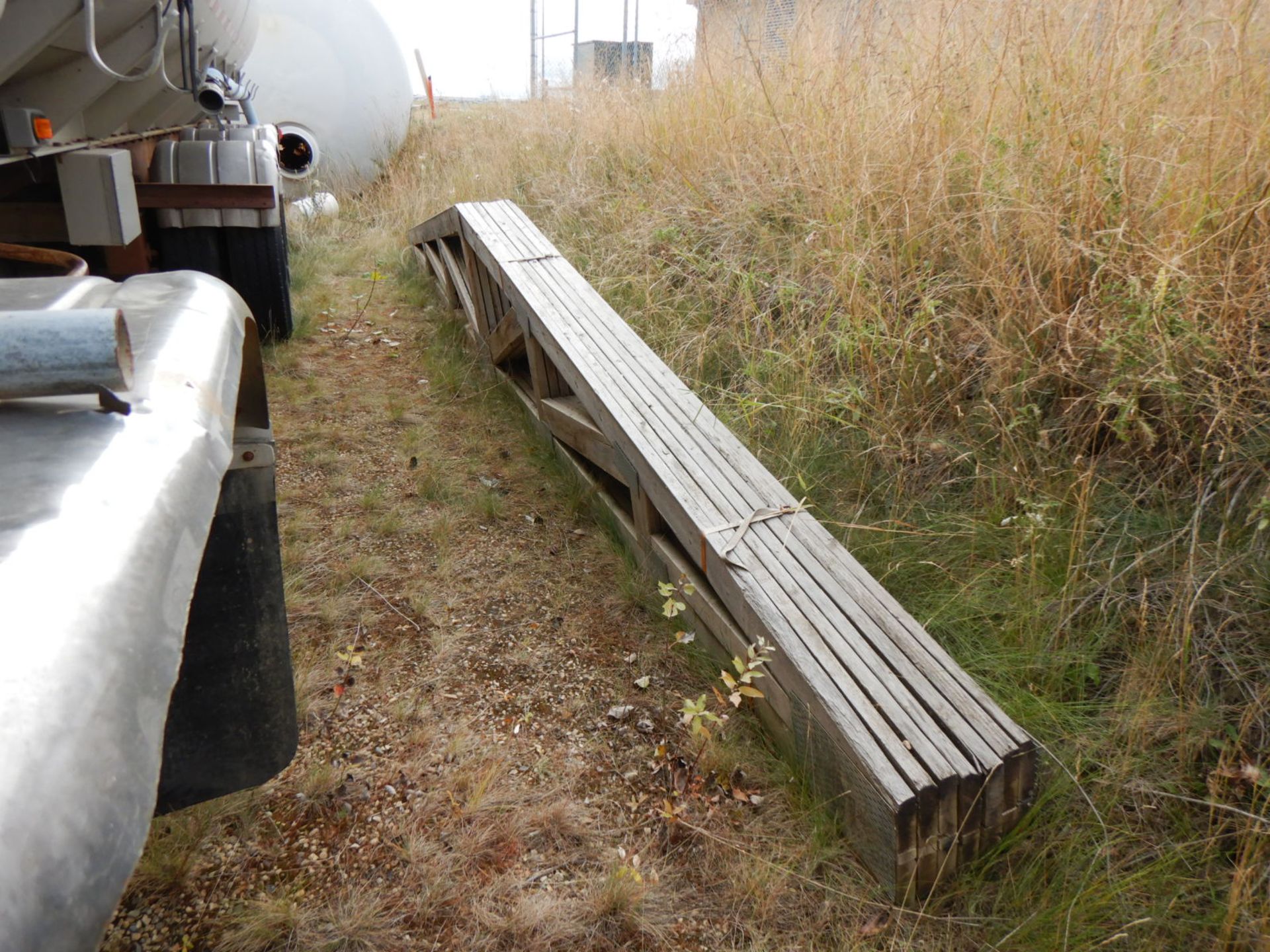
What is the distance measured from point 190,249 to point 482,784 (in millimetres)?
3480

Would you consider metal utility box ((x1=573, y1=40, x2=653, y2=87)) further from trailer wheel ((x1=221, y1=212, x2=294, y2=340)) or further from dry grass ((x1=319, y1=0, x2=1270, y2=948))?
trailer wheel ((x1=221, y1=212, x2=294, y2=340))

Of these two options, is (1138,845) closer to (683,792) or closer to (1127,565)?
(1127,565)

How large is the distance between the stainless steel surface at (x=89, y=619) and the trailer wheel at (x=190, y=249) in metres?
3.77

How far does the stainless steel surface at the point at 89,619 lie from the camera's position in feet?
1.57

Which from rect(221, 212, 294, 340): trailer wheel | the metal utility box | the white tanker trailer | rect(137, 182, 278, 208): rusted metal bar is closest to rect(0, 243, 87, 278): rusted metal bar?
the white tanker trailer

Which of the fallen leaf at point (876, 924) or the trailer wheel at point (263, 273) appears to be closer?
the fallen leaf at point (876, 924)

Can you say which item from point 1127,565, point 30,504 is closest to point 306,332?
point 1127,565

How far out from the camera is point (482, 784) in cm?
193

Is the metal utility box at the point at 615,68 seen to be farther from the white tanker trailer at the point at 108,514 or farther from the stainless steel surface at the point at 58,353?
the stainless steel surface at the point at 58,353

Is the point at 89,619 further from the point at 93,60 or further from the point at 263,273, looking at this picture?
the point at 263,273

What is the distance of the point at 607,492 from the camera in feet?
10.0

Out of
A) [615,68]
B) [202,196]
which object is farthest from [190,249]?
[615,68]

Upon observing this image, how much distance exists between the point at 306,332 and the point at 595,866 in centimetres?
398

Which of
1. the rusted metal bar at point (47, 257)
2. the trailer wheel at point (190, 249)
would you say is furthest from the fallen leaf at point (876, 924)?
the trailer wheel at point (190, 249)
